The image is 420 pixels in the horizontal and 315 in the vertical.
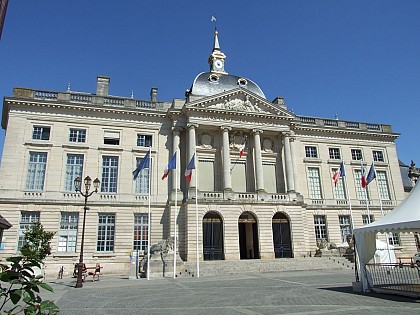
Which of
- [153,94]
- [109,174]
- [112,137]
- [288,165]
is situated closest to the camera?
[109,174]

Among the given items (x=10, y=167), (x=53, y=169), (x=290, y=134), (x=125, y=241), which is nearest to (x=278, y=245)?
(x=290, y=134)

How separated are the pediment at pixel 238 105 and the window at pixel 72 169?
956 cm

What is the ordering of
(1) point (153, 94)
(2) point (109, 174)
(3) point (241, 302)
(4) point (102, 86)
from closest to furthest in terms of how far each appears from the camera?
1. (3) point (241, 302)
2. (2) point (109, 174)
3. (4) point (102, 86)
4. (1) point (153, 94)

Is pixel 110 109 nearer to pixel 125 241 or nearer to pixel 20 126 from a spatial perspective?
pixel 20 126

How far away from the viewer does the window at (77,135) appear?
27.4 m

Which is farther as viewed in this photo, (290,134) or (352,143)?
(352,143)

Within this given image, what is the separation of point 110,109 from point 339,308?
79.0 ft

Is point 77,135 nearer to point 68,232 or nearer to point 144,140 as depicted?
point 144,140

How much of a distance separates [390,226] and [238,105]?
20542 millimetres

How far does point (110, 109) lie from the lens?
1114 inches

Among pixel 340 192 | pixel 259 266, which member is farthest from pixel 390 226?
pixel 340 192

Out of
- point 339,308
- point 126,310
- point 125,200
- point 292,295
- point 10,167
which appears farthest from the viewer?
point 125,200

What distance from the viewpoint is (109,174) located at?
89.7ft

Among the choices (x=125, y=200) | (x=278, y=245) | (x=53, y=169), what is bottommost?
(x=278, y=245)
